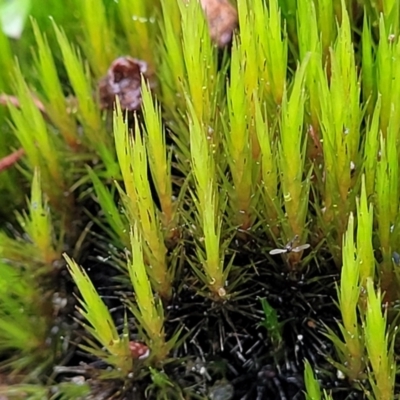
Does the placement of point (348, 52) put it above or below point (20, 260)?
above

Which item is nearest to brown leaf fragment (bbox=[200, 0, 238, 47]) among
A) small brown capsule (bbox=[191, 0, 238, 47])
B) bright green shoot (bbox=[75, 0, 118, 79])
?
small brown capsule (bbox=[191, 0, 238, 47])

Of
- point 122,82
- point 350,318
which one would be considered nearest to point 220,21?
point 122,82

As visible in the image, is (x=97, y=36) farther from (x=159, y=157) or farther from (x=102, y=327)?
(x=102, y=327)

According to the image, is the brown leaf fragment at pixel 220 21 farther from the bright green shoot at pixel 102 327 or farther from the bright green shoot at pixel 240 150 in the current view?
the bright green shoot at pixel 102 327

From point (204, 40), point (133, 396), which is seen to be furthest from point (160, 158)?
point (133, 396)

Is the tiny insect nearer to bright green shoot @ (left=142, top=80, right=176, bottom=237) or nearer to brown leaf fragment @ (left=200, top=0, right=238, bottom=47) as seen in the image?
bright green shoot @ (left=142, top=80, right=176, bottom=237)

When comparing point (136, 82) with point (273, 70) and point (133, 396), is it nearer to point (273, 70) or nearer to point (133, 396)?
point (273, 70)
